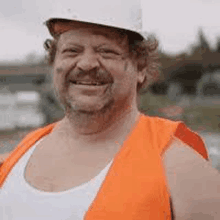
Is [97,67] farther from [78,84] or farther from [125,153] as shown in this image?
[125,153]

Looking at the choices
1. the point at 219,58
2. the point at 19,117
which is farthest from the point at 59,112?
the point at 219,58

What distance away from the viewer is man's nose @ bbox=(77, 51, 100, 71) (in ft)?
4.60

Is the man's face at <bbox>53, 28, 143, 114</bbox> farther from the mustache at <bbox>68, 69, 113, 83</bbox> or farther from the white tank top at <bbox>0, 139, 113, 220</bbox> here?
the white tank top at <bbox>0, 139, 113, 220</bbox>

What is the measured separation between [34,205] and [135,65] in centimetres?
68

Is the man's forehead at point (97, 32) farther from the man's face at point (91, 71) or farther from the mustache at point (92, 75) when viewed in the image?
the mustache at point (92, 75)

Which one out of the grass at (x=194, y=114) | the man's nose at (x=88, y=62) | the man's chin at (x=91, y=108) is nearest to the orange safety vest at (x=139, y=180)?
the man's chin at (x=91, y=108)

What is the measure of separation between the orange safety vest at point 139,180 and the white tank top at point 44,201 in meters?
0.04

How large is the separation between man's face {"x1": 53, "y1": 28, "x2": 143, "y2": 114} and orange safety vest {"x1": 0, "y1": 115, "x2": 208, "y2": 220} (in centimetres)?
18

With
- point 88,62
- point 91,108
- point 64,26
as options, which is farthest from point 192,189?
point 64,26

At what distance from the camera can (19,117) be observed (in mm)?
11516

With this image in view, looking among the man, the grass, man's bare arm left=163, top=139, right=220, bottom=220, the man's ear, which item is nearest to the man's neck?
the man

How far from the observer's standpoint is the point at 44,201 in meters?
1.39

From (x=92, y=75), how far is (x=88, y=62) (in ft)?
0.17

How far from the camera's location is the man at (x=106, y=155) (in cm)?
130
